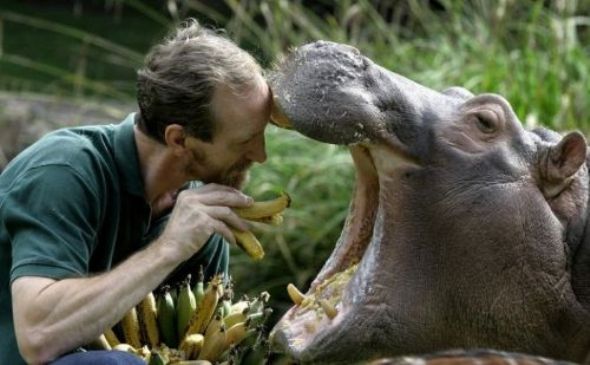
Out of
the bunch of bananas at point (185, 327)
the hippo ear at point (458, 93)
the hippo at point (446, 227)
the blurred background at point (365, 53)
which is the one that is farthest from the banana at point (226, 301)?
the blurred background at point (365, 53)

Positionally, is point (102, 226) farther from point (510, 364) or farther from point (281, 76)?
point (510, 364)

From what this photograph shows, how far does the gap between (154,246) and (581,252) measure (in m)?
1.11

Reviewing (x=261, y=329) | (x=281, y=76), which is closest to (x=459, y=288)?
(x=281, y=76)

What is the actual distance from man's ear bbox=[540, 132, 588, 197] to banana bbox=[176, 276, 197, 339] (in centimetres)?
117

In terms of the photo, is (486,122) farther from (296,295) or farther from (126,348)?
(126,348)

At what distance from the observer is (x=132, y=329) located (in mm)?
Result: 4312

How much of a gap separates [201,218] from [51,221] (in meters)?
0.40

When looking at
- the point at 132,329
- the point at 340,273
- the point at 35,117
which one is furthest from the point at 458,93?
the point at 35,117

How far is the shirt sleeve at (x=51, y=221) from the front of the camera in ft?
12.9

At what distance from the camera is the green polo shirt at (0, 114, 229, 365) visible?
3.96 metres

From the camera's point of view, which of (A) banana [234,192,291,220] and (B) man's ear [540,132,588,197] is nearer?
(B) man's ear [540,132,588,197]

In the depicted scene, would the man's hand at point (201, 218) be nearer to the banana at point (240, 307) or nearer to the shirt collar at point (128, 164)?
the shirt collar at point (128, 164)

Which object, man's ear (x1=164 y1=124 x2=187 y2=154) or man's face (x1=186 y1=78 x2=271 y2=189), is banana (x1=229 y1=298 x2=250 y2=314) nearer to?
man's face (x1=186 y1=78 x2=271 y2=189)

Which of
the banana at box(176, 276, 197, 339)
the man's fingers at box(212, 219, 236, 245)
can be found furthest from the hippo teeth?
the banana at box(176, 276, 197, 339)
